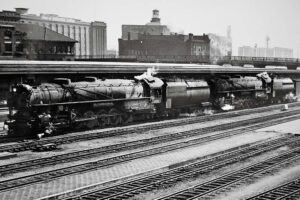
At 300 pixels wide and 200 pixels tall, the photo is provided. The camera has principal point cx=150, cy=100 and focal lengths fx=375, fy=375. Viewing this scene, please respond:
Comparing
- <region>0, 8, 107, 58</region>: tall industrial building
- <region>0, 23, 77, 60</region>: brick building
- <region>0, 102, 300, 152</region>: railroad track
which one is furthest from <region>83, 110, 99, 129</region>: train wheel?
<region>0, 8, 107, 58</region>: tall industrial building

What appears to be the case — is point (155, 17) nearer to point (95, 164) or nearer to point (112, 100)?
point (112, 100)

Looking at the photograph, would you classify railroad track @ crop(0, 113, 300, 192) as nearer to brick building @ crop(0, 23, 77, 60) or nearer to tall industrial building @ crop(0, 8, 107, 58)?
brick building @ crop(0, 23, 77, 60)

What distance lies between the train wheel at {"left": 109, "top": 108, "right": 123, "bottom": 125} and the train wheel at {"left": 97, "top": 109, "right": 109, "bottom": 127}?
1.37ft

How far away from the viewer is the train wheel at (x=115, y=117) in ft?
83.6

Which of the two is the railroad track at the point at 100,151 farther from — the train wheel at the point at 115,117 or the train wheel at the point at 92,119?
the train wheel at the point at 115,117

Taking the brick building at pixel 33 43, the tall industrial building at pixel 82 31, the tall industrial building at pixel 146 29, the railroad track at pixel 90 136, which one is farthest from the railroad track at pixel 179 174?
the tall industrial building at pixel 146 29

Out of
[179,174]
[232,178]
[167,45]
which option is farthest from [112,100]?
[167,45]

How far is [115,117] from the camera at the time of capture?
26.0m

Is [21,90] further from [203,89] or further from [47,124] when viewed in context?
[203,89]

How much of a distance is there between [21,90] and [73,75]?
5293 millimetres

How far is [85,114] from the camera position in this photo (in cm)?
2350

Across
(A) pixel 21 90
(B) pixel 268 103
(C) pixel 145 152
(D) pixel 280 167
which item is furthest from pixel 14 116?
(B) pixel 268 103

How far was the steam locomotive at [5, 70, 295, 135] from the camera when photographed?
68.7 feet

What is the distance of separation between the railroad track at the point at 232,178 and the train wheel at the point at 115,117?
1196 cm
